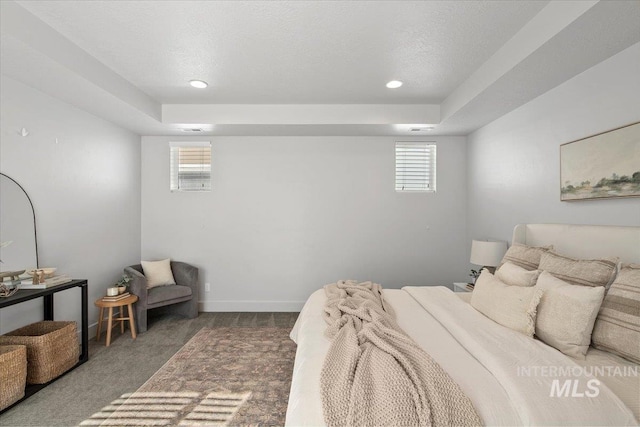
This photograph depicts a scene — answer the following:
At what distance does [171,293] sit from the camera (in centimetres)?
364

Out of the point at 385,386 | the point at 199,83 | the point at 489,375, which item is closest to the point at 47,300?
the point at 199,83

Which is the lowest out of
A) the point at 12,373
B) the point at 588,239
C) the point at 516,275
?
the point at 12,373

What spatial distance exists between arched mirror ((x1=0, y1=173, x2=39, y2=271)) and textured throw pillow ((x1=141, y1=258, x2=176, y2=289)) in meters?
1.21

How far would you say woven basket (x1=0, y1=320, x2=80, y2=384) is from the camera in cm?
230

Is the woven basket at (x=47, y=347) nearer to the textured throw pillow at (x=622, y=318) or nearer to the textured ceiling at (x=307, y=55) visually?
the textured ceiling at (x=307, y=55)

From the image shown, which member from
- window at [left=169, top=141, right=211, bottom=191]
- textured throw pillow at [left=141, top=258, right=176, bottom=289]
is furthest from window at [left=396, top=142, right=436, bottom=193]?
textured throw pillow at [left=141, top=258, right=176, bottom=289]

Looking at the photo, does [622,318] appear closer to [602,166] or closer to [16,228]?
[602,166]

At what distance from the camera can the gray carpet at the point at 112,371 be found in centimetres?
204

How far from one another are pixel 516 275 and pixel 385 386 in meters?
1.53

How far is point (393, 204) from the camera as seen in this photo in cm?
426

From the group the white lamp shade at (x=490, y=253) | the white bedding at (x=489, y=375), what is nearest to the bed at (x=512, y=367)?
the white bedding at (x=489, y=375)

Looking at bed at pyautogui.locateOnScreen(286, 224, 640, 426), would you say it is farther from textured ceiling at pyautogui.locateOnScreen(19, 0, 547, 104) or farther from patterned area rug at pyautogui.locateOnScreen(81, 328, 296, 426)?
textured ceiling at pyautogui.locateOnScreen(19, 0, 547, 104)

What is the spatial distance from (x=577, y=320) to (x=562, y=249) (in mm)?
976

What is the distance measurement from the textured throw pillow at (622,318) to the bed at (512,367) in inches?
2.7
